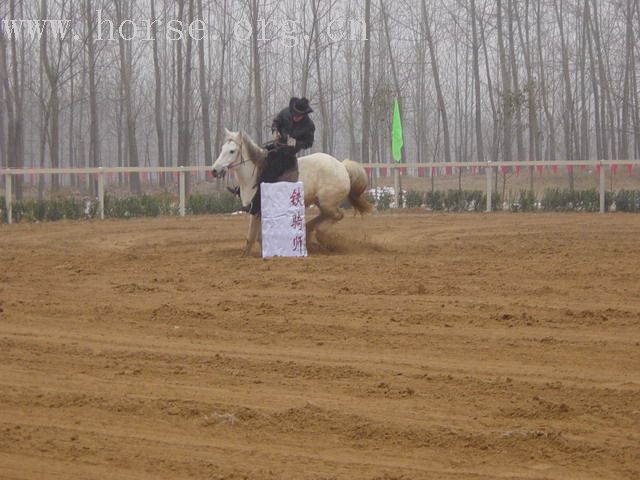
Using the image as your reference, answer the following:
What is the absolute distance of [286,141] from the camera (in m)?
13.6

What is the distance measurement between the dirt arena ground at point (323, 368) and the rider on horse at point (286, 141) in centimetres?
155

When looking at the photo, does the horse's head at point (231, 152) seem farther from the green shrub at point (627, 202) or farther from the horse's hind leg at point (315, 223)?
the green shrub at point (627, 202)

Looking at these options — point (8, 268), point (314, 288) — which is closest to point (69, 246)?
point (8, 268)

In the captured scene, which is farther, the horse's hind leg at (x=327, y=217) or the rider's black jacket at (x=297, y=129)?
the horse's hind leg at (x=327, y=217)

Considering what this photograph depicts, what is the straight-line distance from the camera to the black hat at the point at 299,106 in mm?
13375

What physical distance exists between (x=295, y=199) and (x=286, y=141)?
911 millimetres

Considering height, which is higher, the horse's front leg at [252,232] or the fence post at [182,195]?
the fence post at [182,195]

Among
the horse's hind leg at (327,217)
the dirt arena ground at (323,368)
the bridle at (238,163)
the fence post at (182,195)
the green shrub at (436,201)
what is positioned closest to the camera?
the dirt arena ground at (323,368)

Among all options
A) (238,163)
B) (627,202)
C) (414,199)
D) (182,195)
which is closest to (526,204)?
(627,202)

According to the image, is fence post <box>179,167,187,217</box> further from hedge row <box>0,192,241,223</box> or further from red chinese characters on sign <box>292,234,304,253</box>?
red chinese characters on sign <box>292,234,304,253</box>

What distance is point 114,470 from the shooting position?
Result: 459cm

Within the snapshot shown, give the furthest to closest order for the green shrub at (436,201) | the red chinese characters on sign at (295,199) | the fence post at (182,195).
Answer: the green shrub at (436,201)
the fence post at (182,195)
the red chinese characters on sign at (295,199)

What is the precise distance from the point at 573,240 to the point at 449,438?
11.1 m

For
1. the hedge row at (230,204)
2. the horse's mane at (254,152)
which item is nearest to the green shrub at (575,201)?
the hedge row at (230,204)
